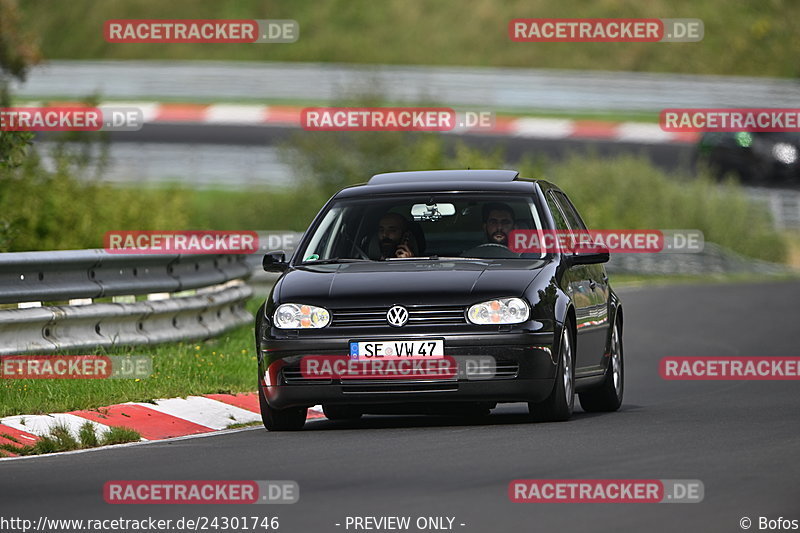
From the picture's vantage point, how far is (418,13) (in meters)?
54.5

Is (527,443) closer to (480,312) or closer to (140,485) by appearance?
(480,312)

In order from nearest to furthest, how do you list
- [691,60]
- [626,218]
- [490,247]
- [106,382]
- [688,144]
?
1. [490,247]
2. [106,382]
3. [626,218]
4. [688,144]
5. [691,60]

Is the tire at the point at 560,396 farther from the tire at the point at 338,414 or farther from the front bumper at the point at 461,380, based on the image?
the tire at the point at 338,414

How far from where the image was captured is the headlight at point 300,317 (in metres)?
11.3

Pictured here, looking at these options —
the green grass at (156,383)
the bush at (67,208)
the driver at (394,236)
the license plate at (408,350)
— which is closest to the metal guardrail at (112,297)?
the green grass at (156,383)

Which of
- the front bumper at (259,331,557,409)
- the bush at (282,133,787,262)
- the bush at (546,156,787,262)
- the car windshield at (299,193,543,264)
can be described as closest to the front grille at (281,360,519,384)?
the front bumper at (259,331,557,409)

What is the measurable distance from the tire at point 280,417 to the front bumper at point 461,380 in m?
0.38

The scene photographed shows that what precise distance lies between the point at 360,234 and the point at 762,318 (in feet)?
37.8

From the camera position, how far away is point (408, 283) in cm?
1136

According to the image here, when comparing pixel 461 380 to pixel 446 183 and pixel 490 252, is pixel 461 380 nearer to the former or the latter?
pixel 490 252

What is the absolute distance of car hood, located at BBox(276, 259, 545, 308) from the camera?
1122 centimetres

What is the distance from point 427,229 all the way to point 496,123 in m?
31.9

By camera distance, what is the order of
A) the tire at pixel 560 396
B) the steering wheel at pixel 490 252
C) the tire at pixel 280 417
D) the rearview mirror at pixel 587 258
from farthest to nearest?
1. the rearview mirror at pixel 587 258
2. the steering wheel at pixel 490 252
3. the tire at pixel 280 417
4. the tire at pixel 560 396

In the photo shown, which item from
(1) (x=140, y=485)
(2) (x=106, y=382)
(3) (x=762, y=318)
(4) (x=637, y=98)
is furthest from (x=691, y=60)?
(1) (x=140, y=485)
